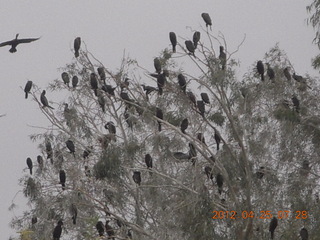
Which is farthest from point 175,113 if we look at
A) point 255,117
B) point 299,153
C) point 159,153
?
point 299,153

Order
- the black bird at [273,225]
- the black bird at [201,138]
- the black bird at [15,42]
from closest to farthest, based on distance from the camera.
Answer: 1. the black bird at [15,42]
2. the black bird at [273,225]
3. the black bird at [201,138]

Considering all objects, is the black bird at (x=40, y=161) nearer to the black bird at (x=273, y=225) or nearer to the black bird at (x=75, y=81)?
the black bird at (x=75, y=81)

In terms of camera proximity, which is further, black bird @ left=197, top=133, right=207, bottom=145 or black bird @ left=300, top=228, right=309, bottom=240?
black bird @ left=197, top=133, right=207, bottom=145

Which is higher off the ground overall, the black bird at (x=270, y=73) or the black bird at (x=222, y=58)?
the black bird at (x=222, y=58)

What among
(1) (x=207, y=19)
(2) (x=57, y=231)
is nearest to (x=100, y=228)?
(2) (x=57, y=231)

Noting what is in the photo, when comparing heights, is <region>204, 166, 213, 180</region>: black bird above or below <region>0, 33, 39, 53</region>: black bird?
above

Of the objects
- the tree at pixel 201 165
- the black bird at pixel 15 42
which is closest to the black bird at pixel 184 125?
the tree at pixel 201 165

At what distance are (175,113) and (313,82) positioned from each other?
80.1 inches

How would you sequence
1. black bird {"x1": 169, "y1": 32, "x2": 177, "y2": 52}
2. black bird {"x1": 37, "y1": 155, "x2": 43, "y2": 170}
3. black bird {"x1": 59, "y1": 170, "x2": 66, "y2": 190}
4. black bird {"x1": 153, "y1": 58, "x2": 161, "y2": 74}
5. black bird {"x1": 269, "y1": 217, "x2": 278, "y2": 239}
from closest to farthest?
black bird {"x1": 269, "y1": 217, "x2": 278, "y2": 239} < black bird {"x1": 169, "y1": 32, "x2": 177, "y2": 52} < black bird {"x1": 153, "y1": 58, "x2": 161, "y2": 74} < black bird {"x1": 59, "y1": 170, "x2": 66, "y2": 190} < black bird {"x1": 37, "y1": 155, "x2": 43, "y2": 170}

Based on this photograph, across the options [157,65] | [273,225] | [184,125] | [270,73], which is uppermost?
[157,65]

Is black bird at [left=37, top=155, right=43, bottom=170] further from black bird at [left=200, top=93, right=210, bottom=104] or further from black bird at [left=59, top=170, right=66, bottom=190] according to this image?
black bird at [left=200, top=93, right=210, bottom=104]

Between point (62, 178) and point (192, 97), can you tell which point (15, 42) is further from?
point (62, 178)

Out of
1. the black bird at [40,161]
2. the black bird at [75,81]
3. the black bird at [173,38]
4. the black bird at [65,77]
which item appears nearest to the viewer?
the black bird at [173,38]

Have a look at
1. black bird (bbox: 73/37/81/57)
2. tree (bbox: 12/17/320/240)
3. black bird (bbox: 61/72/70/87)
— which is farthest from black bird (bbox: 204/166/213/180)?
black bird (bbox: 61/72/70/87)
